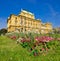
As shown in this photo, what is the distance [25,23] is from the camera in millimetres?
73062

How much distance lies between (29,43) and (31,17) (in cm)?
6272

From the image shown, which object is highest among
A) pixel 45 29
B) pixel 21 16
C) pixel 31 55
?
pixel 21 16

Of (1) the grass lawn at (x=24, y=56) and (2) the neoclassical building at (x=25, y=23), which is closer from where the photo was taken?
(1) the grass lawn at (x=24, y=56)

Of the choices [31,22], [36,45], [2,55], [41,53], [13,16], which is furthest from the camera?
[31,22]

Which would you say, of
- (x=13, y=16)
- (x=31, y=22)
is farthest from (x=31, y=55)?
(x=31, y=22)

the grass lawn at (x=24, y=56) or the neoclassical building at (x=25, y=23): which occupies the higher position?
the neoclassical building at (x=25, y=23)

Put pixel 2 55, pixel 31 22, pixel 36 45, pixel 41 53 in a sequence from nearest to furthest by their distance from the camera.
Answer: pixel 2 55 → pixel 41 53 → pixel 36 45 → pixel 31 22

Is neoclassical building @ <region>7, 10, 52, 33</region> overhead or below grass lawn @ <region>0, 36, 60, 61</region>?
overhead

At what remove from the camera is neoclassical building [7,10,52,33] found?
69.0 meters

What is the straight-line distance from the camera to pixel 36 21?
255ft

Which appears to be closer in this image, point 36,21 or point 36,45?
point 36,45

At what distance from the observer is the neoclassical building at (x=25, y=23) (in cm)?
6900

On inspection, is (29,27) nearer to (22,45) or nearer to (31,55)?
(22,45)

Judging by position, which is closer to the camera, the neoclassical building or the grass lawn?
the grass lawn
